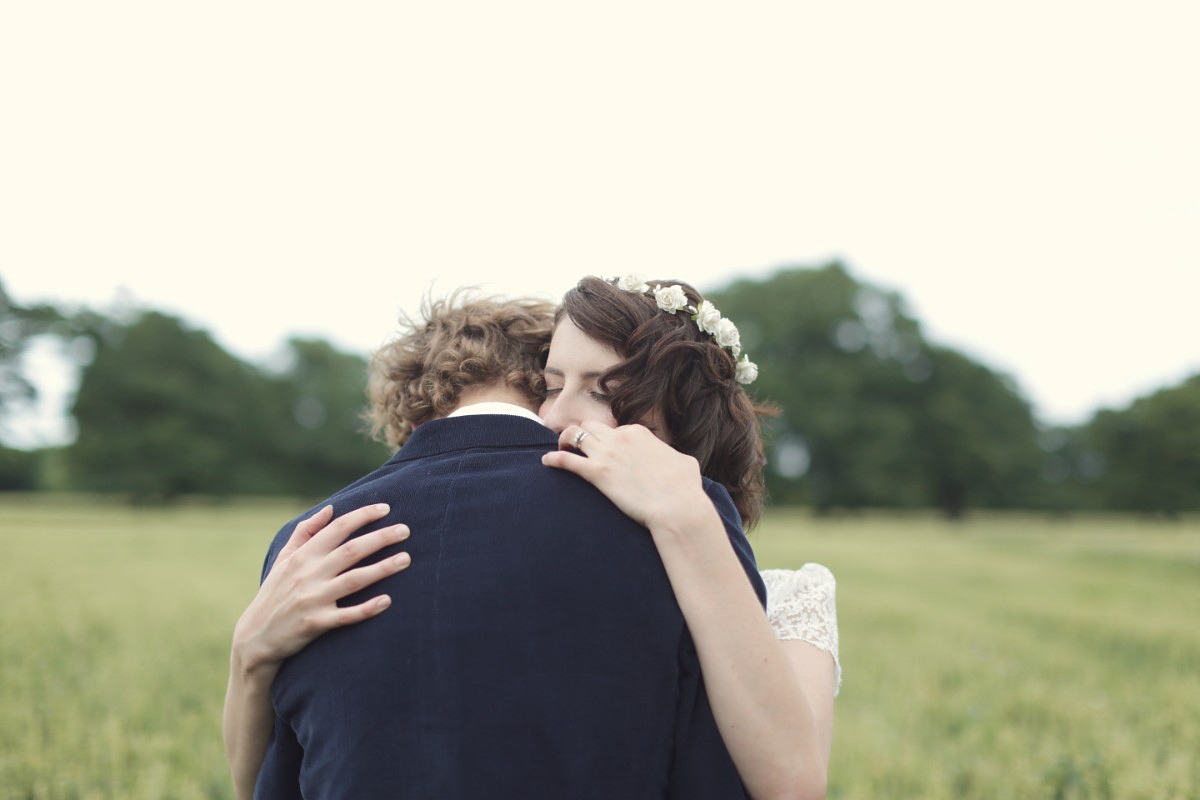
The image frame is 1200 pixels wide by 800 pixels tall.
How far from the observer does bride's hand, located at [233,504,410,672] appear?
169 cm

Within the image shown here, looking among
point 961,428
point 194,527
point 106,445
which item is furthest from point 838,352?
point 106,445

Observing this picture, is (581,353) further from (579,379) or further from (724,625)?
(724,625)

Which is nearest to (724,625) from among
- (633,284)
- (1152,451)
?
(633,284)

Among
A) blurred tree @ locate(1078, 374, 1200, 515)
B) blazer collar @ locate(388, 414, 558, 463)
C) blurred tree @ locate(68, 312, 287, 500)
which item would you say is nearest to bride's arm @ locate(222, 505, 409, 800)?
blazer collar @ locate(388, 414, 558, 463)

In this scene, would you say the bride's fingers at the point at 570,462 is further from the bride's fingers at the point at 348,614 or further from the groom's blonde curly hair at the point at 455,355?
the groom's blonde curly hair at the point at 455,355

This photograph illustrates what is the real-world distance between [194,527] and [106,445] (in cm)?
2241

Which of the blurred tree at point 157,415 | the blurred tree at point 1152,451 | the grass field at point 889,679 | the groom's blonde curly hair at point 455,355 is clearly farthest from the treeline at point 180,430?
the groom's blonde curly hair at point 455,355

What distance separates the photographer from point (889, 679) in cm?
830

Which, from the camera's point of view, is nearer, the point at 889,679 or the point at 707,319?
the point at 707,319

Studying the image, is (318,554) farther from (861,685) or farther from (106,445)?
(106,445)

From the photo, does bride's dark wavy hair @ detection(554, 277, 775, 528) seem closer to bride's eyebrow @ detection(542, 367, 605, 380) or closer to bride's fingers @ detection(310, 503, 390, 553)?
bride's eyebrow @ detection(542, 367, 605, 380)

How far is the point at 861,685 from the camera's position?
810 centimetres

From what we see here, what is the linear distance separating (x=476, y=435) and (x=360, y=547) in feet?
1.08

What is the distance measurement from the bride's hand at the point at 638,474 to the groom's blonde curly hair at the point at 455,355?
621 millimetres
